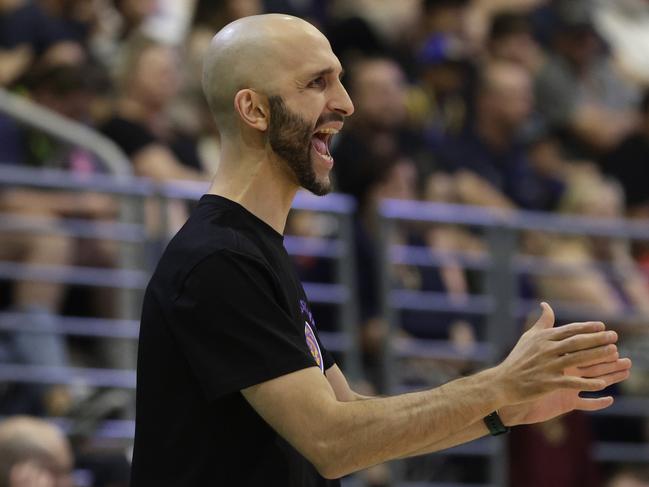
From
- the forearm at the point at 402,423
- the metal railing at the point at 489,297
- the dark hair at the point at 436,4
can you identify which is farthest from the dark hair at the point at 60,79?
the forearm at the point at 402,423

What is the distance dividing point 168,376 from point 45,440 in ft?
6.41

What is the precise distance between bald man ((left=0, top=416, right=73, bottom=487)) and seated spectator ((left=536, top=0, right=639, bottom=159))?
5.70m

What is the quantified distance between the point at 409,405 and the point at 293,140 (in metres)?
0.68

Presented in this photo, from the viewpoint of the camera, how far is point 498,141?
8.72m

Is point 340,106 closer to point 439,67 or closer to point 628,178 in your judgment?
point 439,67

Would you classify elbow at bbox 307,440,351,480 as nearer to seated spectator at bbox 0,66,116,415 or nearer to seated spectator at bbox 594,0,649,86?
seated spectator at bbox 0,66,116,415

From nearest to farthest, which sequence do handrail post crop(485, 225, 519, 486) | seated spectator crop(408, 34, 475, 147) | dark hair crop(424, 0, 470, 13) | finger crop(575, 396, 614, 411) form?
finger crop(575, 396, 614, 411) < handrail post crop(485, 225, 519, 486) < seated spectator crop(408, 34, 475, 147) < dark hair crop(424, 0, 470, 13)

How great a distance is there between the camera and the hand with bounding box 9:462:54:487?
15.5 ft

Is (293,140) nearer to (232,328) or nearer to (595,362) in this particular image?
(232,328)

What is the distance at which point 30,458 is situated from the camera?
4.78m

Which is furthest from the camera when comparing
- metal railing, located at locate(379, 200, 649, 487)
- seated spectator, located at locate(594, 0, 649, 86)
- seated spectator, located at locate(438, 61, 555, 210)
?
seated spectator, located at locate(594, 0, 649, 86)

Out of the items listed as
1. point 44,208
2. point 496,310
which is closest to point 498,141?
point 496,310

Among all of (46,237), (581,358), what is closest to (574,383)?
(581,358)

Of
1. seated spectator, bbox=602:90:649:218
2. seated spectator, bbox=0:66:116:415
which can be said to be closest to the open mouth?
seated spectator, bbox=0:66:116:415
